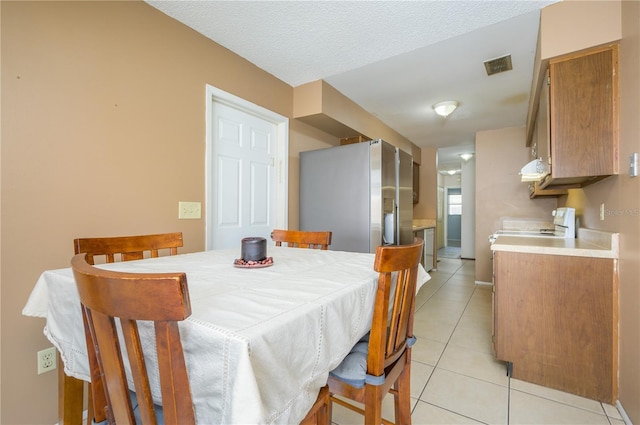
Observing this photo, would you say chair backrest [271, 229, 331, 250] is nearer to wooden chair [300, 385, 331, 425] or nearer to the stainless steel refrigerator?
the stainless steel refrigerator

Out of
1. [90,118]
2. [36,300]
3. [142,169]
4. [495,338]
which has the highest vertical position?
[90,118]

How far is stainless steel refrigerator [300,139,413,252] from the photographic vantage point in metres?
2.74

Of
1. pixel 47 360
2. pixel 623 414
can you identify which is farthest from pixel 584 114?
pixel 47 360

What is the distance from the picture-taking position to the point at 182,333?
605 millimetres

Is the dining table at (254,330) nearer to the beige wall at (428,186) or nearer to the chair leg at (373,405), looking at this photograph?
the chair leg at (373,405)

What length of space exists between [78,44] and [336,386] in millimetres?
2172

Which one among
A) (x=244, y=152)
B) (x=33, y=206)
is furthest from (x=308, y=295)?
(x=244, y=152)

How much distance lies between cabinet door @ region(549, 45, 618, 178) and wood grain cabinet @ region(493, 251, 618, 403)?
58cm

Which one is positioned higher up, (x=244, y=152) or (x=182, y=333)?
(x=244, y=152)

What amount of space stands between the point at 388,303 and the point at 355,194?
196 cm

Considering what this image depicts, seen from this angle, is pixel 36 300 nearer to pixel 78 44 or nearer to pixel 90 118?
pixel 90 118

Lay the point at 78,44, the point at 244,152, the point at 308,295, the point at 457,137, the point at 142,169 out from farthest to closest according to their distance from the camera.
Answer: the point at 457,137, the point at 244,152, the point at 142,169, the point at 78,44, the point at 308,295

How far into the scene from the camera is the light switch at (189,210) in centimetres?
211

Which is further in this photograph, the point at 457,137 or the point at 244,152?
the point at 457,137
